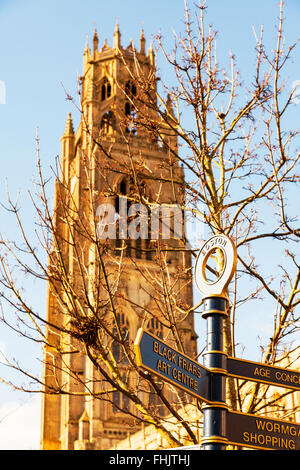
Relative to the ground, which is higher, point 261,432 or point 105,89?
point 105,89

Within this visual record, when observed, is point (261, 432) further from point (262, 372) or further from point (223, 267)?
point (223, 267)

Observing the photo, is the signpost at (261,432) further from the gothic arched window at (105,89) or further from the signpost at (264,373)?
the gothic arched window at (105,89)

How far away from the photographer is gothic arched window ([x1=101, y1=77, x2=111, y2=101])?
51.8 meters

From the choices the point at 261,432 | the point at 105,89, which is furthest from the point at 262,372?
the point at 105,89

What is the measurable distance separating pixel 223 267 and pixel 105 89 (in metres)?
47.6

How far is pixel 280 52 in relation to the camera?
977 cm

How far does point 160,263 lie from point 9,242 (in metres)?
1.94

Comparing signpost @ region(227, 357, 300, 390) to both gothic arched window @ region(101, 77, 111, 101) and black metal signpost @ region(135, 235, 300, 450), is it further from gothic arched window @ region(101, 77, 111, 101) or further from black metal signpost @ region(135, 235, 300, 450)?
gothic arched window @ region(101, 77, 111, 101)

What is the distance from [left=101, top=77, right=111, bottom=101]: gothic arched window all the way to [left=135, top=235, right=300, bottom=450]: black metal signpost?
4632 cm

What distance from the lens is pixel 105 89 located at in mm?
52469

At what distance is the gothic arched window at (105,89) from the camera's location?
170 ft

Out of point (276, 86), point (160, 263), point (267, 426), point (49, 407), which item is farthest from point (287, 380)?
point (49, 407)

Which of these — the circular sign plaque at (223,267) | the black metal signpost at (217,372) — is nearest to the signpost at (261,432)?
the black metal signpost at (217,372)

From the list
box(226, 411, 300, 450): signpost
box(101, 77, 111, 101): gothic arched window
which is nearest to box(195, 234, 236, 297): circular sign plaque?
box(226, 411, 300, 450): signpost
